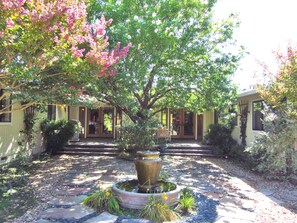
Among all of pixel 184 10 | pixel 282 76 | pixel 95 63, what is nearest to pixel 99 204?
pixel 95 63

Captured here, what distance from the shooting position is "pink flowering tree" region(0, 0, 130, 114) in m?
4.64

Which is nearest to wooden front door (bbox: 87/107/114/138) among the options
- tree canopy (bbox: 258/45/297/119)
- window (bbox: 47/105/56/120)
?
window (bbox: 47/105/56/120)

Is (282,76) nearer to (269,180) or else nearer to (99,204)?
(269,180)

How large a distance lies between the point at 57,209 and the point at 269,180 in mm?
6281

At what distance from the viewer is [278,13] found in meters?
9.23

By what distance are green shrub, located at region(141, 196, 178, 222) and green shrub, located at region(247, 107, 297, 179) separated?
15.9 ft

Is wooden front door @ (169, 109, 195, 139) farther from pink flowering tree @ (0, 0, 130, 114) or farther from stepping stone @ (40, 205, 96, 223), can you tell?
stepping stone @ (40, 205, 96, 223)

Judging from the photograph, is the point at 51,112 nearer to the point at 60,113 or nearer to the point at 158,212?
the point at 60,113

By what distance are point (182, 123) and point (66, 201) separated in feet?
45.9

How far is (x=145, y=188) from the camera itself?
5688 mm

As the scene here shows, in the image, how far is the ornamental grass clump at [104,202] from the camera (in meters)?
5.19

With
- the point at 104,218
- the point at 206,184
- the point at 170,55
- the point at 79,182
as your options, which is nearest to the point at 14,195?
the point at 79,182

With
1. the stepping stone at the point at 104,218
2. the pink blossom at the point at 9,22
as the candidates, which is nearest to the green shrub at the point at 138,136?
the stepping stone at the point at 104,218

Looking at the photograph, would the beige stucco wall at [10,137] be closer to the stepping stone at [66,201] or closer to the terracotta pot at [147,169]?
the stepping stone at [66,201]
